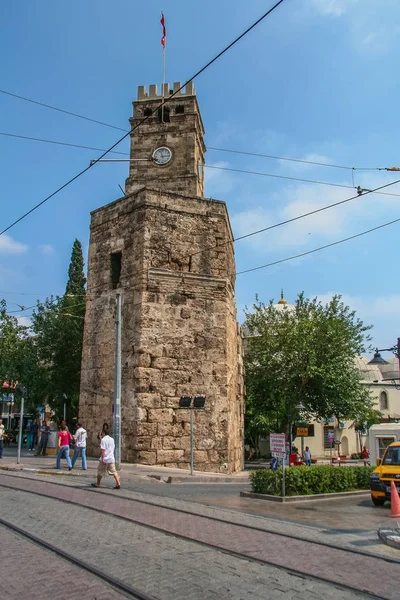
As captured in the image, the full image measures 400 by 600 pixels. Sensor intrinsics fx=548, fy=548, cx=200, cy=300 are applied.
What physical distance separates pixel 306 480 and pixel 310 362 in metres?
15.6

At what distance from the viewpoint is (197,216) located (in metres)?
20.3

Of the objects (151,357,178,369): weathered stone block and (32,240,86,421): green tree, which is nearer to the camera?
(151,357,178,369): weathered stone block

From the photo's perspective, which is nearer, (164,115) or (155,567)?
(155,567)

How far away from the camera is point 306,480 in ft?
45.0

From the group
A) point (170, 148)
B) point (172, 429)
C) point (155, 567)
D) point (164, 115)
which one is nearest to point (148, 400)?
point (172, 429)

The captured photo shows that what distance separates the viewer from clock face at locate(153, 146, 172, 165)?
88.8 ft

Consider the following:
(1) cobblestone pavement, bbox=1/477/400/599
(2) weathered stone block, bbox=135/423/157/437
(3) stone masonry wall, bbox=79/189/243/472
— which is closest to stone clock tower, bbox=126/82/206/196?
(3) stone masonry wall, bbox=79/189/243/472

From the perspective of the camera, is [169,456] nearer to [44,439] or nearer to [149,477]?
[149,477]

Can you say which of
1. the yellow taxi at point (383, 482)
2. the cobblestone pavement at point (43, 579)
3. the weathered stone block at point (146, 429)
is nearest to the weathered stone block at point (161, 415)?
the weathered stone block at point (146, 429)

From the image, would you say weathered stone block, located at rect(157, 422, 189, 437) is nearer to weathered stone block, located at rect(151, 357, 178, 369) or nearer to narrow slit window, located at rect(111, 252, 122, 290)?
weathered stone block, located at rect(151, 357, 178, 369)

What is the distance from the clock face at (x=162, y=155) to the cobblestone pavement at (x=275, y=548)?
19.5m

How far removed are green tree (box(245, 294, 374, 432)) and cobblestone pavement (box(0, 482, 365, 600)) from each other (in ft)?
72.0

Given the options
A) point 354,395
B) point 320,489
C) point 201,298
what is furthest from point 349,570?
point 354,395

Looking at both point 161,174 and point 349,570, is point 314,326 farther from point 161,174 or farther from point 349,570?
point 349,570
